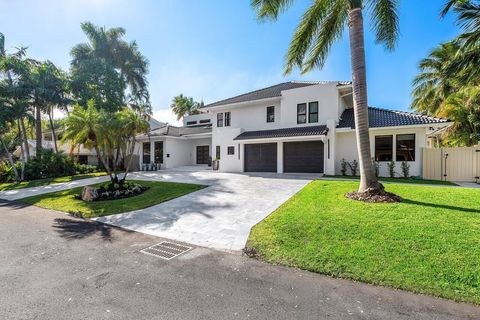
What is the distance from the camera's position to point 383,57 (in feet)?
35.3

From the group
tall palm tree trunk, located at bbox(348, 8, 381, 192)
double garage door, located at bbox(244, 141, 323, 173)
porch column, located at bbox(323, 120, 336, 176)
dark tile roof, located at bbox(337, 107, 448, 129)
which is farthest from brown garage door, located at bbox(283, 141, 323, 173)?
tall palm tree trunk, located at bbox(348, 8, 381, 192)

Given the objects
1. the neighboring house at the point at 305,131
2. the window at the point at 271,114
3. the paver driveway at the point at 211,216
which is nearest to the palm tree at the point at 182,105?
the neighboring house at the point at 305,131

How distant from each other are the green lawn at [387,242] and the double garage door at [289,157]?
29.9 ft

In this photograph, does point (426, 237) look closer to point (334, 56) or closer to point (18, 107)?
point (334, 56)

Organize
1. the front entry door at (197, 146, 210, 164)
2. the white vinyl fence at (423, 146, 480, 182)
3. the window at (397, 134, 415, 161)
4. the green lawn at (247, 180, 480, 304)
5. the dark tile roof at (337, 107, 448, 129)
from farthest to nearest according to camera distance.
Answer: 1. the front entry door at (197, 146, 210, 164)
2. the window at (397, 134, 415, 161)
3. the dark tile roof at (337, 107, 448, 129)
4. the white vinyl fence at (423, 146, 480, 182)
5. the green lawn at (247, 180, 480, 304)

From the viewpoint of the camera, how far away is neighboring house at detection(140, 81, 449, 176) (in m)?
15.1

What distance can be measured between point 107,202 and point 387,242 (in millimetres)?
10615

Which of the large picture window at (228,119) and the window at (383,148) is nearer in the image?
the window at (383,148)

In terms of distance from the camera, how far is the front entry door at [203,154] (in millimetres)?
25522

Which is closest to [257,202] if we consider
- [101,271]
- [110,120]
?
[101,271]

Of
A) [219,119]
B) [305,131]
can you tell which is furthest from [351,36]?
[219,119]

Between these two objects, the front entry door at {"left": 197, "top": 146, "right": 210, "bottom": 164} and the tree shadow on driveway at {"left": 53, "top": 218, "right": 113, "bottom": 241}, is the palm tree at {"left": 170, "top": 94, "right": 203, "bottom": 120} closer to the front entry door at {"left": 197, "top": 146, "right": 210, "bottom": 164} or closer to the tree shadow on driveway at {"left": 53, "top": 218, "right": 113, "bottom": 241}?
the front entry door at {"left": 197, "top": 146, "right": 210, "bottom": 164}

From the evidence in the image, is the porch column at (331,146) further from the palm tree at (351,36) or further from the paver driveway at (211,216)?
the palm tree at (351,36)

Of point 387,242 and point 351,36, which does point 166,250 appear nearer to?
point 387,242
